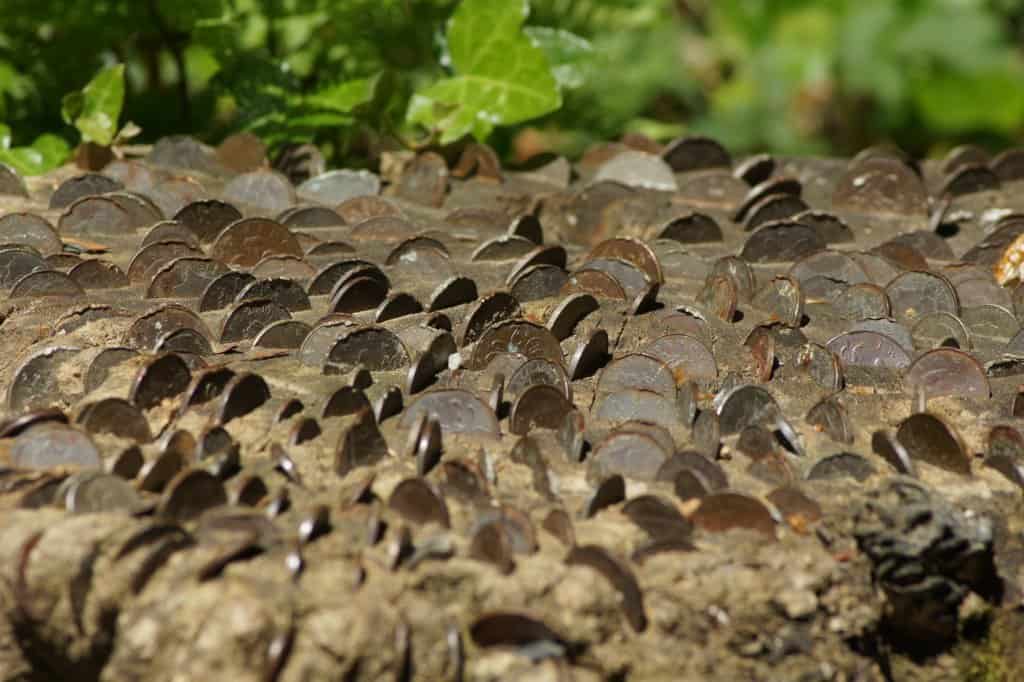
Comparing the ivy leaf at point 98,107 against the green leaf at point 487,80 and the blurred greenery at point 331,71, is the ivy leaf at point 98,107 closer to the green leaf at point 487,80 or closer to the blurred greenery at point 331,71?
the blurred greenery at point 331,71

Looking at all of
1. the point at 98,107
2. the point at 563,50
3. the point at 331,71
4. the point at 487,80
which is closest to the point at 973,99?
the point at 563,50

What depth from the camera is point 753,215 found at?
12.1 ft

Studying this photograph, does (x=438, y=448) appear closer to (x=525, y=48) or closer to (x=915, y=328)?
(x=915, y=328)

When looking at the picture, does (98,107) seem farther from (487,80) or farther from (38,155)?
(487,80)

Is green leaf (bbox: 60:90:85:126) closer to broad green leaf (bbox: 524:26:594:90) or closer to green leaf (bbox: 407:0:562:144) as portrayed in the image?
green leaf (bbox: 407:0:562:144)

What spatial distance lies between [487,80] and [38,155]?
137 centimetres

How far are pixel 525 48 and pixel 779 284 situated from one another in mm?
1545

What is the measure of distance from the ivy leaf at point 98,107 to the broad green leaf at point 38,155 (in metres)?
0.10

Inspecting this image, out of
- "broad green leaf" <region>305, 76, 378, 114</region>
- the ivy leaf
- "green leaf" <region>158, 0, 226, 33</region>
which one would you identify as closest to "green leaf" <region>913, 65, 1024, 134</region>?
"broad green leaf" <region>305, 76, 378, 114</region>

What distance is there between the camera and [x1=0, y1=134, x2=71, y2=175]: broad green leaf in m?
4.01

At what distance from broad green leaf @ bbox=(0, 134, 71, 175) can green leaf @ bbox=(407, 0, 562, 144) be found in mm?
1050

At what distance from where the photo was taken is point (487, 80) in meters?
4.39

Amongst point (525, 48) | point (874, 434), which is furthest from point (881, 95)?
point (874, 434)

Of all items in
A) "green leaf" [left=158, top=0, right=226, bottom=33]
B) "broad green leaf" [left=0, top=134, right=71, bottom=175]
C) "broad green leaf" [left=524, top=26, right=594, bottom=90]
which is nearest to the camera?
"broad green leaf" [left=0, top=134, right=71, bottom=175]
